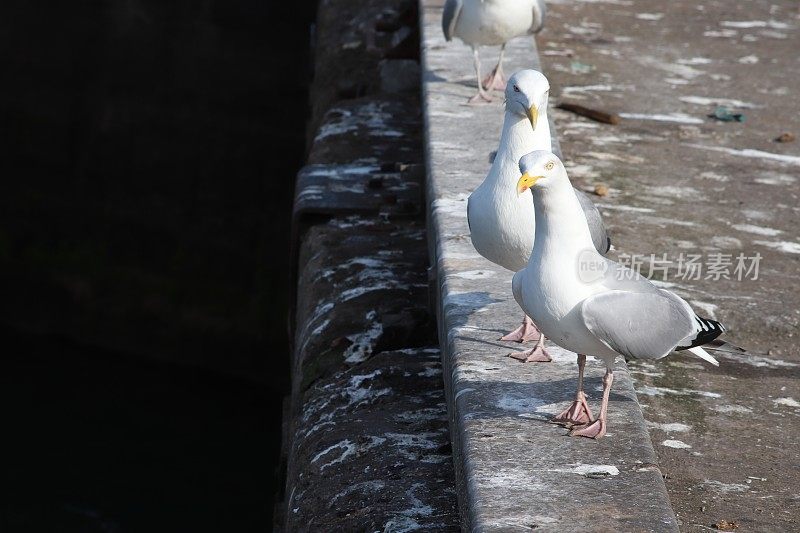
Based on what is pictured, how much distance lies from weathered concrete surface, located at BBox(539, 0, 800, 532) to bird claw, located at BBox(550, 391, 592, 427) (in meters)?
0.37

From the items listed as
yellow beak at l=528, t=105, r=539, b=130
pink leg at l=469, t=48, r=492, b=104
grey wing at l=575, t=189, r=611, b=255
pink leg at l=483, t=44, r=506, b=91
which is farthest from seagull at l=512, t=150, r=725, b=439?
pink leg at l=483, t=44, r=506, b=91

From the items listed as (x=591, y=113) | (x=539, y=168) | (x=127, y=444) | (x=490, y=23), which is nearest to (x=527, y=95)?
(x=539, y=168)

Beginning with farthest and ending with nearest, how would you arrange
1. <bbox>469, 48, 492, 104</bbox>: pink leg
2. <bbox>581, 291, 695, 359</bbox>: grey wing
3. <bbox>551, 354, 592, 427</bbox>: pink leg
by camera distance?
<bbox>469, 48, 492, 104</bbox>: pink leg
<bbox>551, 354, 592, 427</bbox>: pink leg
<bbox>581, 291, 695, 359</bbox>: grey wing

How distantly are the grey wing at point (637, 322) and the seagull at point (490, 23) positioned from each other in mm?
2390

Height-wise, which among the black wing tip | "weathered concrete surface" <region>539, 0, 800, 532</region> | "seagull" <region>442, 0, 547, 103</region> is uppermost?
"seagull" <region>442, 0, 547, 103</region>

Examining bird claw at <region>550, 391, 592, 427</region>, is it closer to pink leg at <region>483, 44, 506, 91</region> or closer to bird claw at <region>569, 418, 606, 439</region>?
bird claw at <region>569, 418, 606, 439</region>

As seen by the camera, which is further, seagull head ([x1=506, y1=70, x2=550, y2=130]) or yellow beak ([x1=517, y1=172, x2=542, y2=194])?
seagull head ([x1=506, y1=70, x2=550, y2=130])

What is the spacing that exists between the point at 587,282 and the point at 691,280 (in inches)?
63.5

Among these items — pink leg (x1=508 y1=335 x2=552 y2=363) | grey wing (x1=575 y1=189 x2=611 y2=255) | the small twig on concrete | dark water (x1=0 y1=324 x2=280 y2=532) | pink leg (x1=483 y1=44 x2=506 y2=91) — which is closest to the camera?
pink leg (x1=508 y1=335 x2=552 y2=363)

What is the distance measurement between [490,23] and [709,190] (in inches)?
45.1

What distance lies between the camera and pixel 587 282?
9.69 feet

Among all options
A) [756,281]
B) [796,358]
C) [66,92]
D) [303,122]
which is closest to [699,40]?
[756,281]

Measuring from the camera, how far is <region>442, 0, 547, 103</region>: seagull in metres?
5.25

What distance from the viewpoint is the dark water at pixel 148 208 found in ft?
40.8
